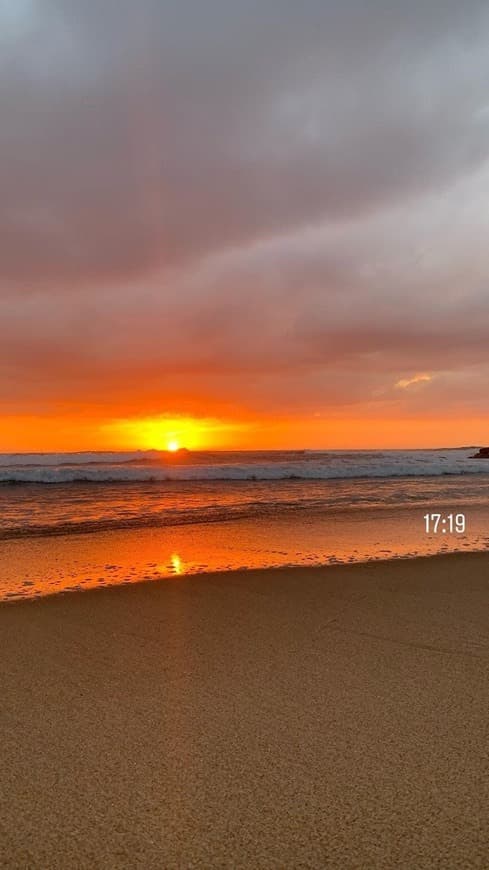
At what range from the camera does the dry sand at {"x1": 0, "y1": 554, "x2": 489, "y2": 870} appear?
6.62ft

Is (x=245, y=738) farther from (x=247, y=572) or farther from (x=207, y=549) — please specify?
(x=207, y=549)

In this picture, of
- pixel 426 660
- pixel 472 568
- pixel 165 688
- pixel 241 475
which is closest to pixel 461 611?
pixel 426 660

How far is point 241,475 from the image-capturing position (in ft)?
99.6

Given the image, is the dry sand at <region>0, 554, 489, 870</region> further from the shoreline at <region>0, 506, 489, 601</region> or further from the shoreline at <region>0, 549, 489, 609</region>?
the shoreline at <region>0, 506, 489, 601</region>

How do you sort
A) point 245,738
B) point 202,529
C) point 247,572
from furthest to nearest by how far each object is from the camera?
point 202,529 → point 247,572 → point 245,738

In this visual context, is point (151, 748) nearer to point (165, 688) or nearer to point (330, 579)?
point (165, 688)

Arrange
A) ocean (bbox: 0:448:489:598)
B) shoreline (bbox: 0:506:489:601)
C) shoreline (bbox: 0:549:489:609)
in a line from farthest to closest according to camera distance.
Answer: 1. ocean (bbox: 0:448:489:598)
2. shoreline (bbox: 0:506:489:601)
3. shoreline (bbox: 0:549:489:609)

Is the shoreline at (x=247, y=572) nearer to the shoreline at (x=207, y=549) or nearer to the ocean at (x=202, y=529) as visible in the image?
the shoreline at (x=207, y=549)

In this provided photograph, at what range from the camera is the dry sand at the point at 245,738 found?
2.02m

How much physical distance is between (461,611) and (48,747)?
3524mm

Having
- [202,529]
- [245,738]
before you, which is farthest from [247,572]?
[202,529]

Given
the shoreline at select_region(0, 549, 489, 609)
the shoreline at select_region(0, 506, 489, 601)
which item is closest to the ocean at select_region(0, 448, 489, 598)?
the shoreline at select_region(0, 506, 489, 601)

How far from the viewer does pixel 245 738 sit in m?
2.71

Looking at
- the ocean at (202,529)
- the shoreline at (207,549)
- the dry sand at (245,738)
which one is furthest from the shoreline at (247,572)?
the dry sand at (245,738)
